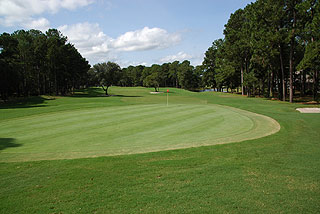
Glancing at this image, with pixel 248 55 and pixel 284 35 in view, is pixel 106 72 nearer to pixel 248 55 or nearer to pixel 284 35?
pixel 248 55

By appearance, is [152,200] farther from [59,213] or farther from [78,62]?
[78,62]

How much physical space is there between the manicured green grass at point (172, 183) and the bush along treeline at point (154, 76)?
62965mm

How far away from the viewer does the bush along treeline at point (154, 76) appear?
67.9 meters

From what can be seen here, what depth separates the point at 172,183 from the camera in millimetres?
5562

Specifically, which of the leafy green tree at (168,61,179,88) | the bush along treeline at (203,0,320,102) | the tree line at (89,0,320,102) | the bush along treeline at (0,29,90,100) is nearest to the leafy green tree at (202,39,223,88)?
the tree line at (89,0,320,102)

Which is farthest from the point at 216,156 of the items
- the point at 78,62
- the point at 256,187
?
the point at 78,62

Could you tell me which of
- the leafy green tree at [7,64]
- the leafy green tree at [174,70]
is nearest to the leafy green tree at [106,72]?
the leafy green tree at [7,64]

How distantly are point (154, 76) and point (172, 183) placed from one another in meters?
79.8

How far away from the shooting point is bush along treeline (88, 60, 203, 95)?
67875mm

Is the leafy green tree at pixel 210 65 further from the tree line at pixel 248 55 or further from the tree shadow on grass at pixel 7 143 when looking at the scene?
the tree shadow on grass at pixel 7 143

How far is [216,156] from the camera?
7746 millimetres

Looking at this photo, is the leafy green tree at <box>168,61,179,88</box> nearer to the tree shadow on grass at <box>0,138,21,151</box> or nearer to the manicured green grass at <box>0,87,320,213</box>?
the tree shadow on grass at <box>0,138,21,151</box>

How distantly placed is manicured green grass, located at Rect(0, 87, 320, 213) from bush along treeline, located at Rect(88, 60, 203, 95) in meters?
63.0

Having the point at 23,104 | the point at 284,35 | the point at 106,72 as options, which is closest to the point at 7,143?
the point at 23,104
